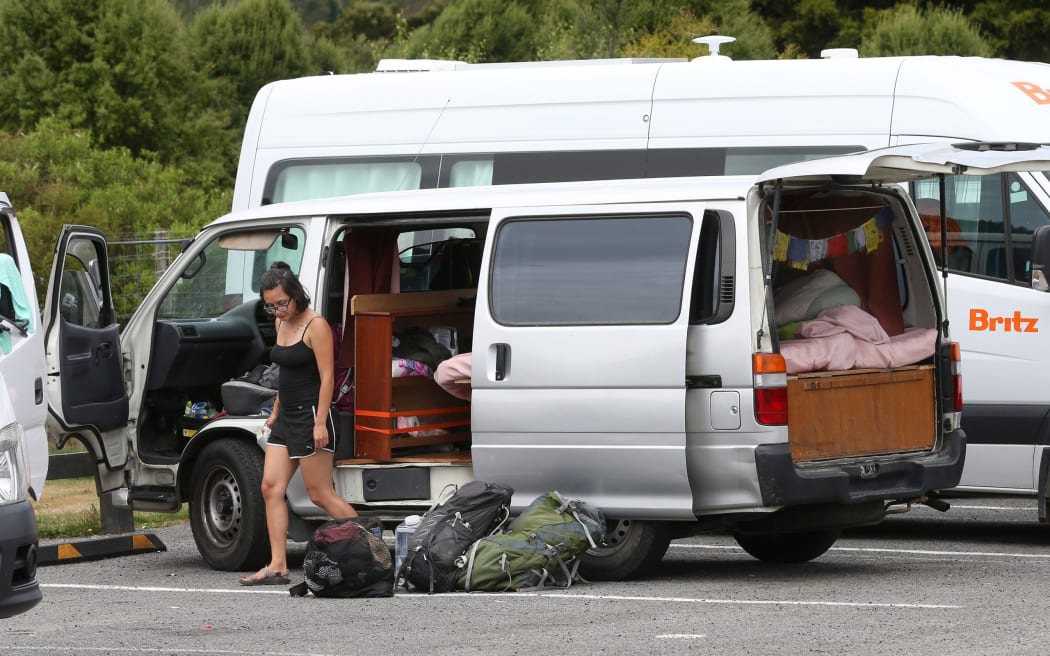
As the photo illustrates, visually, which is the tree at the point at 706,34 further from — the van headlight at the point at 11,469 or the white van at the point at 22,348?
the van headlight at the point at 11,469

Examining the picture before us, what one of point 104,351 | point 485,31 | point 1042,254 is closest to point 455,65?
point 104,351

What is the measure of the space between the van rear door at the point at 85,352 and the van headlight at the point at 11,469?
4.15 meters

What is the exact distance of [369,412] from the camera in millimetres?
10930

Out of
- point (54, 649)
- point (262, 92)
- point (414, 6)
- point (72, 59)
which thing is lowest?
point (54, 649)

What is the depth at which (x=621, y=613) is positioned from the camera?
8.84 meters

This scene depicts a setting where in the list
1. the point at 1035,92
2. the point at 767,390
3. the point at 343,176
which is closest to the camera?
the point at 767,390

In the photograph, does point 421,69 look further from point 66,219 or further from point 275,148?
point 66,219

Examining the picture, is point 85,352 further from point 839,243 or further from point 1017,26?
point 1017,26

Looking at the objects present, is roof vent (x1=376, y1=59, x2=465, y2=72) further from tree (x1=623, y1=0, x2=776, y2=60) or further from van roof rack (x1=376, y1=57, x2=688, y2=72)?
tree (x1=623, y1=0, x2=776, y2=60)

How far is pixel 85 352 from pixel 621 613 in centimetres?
398

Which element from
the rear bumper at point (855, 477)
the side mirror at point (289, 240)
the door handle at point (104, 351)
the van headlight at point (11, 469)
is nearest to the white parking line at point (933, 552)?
the rear bumper at point (855, 477)

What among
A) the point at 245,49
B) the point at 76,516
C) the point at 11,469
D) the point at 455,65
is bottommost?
the point at 76,516

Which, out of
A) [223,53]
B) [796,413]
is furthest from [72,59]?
[796,413]

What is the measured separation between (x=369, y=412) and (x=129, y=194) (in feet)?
55.2
